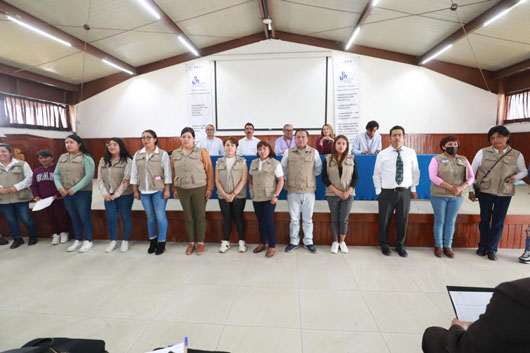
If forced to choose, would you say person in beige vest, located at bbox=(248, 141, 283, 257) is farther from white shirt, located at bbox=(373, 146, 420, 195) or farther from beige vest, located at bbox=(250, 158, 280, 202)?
white shirt, located at bbox=(373, 146, 420, 195)

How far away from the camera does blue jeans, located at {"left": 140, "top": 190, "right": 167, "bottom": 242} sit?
2.94m

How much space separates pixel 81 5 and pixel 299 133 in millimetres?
5240

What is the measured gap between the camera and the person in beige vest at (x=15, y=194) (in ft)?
10.6

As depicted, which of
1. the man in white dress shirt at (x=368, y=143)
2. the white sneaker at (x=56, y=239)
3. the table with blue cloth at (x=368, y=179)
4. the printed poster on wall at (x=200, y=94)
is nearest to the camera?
the white sneaker at (x=56, y=239)

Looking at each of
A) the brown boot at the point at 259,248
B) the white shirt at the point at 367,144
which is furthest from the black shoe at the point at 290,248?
the white shirt at the point at 367,144

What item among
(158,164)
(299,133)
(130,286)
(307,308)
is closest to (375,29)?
(299,133)

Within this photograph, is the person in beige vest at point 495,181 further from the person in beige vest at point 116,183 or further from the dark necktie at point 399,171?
the person in beige vest at point 116,183

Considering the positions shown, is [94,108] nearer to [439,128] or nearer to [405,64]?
[405,64]

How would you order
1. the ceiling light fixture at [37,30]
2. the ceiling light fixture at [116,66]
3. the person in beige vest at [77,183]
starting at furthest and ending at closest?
1. the ceiling light fixture at [116,66]
2. the ceiling light fixture at [37,30]
3. the person in beige vest at [77,183]

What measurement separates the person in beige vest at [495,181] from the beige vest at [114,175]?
410 cm

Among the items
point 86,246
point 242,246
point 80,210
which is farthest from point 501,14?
point 86,246

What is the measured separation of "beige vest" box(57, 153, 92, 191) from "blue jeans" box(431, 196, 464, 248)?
4.26 meters

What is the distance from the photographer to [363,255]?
2889 mm

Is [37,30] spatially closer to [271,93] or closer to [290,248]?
[271,93]
